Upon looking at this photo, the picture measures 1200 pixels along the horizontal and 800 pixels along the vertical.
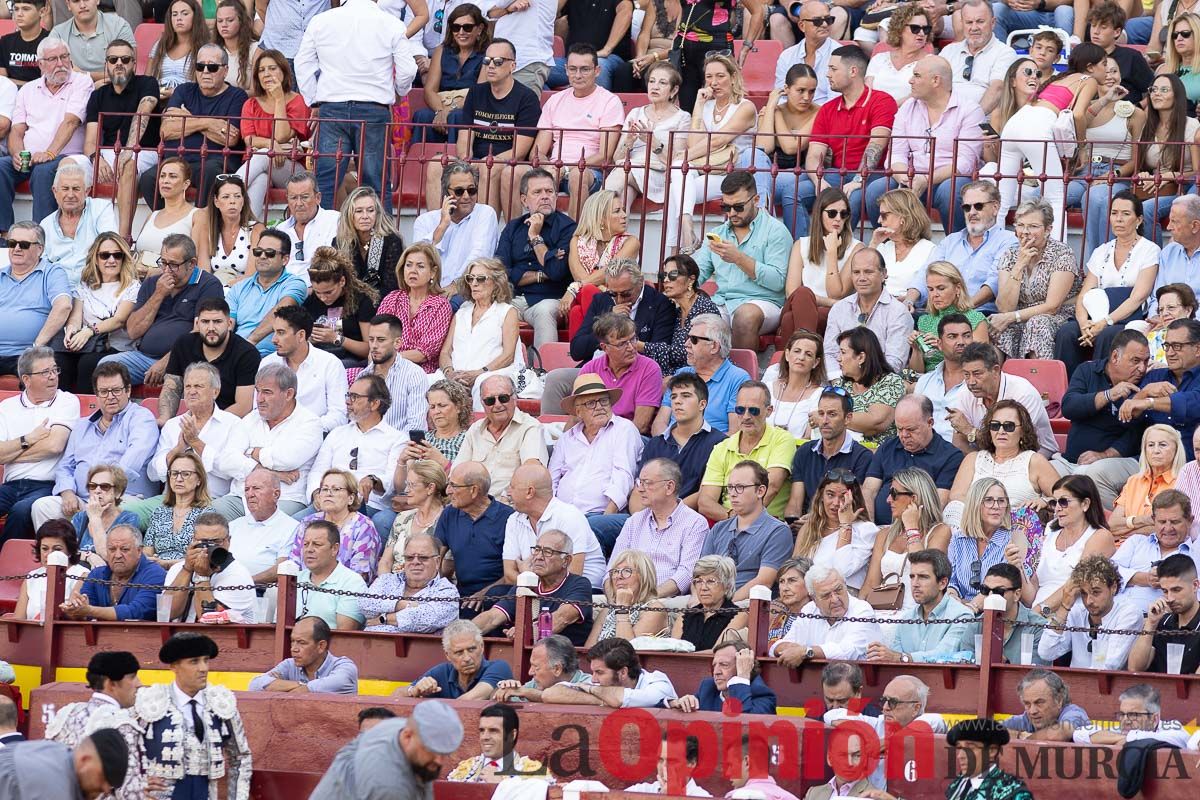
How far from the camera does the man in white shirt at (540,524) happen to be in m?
13.7

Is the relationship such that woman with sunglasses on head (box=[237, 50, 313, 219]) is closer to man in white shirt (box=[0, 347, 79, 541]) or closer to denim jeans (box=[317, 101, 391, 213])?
denim jeans (box=[317, 101, 391, 213])

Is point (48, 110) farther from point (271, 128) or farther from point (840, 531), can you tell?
point (840, 531)

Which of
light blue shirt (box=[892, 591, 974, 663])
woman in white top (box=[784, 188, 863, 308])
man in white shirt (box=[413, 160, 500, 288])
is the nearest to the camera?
light blue shirt (box=[892, 591, 974, 663])

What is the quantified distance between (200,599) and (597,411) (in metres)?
2.55

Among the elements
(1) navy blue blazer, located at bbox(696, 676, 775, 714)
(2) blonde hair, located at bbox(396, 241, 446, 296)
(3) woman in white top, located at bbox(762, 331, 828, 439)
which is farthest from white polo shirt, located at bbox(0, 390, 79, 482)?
(1) navy blue blazer, located at bbox(696, 676, 775, 714)

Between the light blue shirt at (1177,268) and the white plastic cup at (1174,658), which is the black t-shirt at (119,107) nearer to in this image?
the light blue shirt at (1177,268)

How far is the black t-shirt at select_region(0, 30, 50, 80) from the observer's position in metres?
19.4

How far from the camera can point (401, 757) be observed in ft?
32.1

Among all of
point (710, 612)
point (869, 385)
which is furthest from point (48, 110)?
point (710, 612)

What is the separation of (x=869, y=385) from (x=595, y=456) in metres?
1.68

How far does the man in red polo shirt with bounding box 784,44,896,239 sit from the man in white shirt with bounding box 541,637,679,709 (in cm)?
544

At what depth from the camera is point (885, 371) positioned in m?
15.0

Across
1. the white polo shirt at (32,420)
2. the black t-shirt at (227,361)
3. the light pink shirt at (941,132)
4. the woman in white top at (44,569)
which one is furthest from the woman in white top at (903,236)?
the woman in white top at (44,569)

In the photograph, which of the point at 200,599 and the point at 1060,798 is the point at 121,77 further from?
the point at 1060,798
